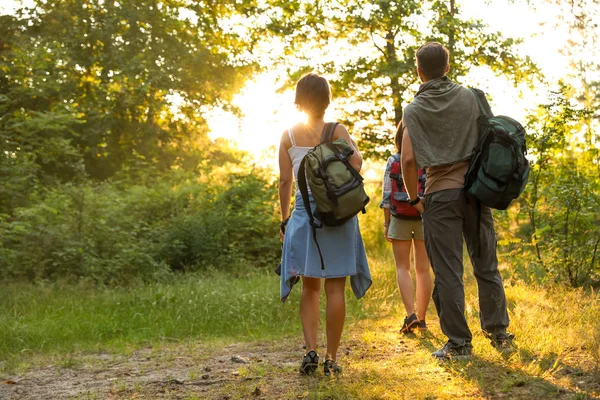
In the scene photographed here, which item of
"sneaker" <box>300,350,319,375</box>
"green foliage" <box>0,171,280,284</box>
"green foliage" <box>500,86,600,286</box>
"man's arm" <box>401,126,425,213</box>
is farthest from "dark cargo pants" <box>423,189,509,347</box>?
"green foliage" <box>0,171,280,284</box>

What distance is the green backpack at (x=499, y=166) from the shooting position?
4629 millimetres

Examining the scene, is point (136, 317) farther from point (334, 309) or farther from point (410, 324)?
point (334, 309)

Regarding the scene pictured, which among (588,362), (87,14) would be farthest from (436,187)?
(87,14)

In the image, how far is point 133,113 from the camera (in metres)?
22.0

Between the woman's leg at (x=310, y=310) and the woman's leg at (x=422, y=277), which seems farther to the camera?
the woman's leg at (x=422, y=277)

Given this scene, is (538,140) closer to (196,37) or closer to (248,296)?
(248,296)

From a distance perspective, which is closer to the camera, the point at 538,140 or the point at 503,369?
the point at 503,369

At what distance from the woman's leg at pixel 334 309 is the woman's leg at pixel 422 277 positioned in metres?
1.74

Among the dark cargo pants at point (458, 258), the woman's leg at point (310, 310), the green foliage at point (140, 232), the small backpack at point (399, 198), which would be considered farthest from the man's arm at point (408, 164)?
the green foliage at point (140, 232)

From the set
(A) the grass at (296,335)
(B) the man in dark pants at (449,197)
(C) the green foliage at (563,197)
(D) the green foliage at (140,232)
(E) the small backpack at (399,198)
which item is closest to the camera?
(A) the grass at (296,335)

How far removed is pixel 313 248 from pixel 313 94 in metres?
1.04

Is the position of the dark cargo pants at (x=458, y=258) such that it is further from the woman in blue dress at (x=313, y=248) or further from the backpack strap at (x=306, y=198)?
the backpack strap at (x=306, y=198)

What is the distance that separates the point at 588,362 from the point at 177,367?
3264mm

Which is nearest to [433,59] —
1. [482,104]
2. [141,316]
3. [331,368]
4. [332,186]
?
[482,104]
